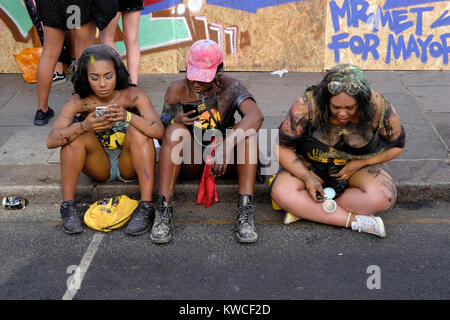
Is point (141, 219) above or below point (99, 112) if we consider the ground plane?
below

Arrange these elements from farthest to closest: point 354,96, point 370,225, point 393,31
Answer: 1. point 393,31
2. point 370,225
3. point 354,96

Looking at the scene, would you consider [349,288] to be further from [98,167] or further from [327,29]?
[327,29]

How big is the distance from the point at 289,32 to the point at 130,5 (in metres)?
1.99

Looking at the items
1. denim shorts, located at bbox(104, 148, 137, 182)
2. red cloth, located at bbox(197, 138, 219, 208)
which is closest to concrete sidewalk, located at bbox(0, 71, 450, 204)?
denim shorts, located at bbox(104, 148, 137, 182)

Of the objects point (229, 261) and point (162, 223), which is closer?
point (229, 261)

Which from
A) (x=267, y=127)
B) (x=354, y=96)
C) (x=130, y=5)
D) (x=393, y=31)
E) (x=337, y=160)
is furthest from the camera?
(x=393, y=31)

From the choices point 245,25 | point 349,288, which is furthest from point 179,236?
point 245,25

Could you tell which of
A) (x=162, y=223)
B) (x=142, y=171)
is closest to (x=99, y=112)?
(x=142, y=171)

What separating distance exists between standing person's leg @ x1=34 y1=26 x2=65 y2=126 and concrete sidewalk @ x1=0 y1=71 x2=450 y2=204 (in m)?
0.12

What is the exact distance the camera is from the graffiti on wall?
6383 mm

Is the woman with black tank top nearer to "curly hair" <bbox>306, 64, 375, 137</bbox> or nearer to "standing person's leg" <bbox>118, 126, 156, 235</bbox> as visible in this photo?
"curly hair" <bbox>306, 64, 375, 137</bbox>

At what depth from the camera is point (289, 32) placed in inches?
257

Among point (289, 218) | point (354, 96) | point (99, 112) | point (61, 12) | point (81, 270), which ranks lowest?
point (81, 270)

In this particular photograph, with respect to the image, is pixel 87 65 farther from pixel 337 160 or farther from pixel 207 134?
pixel 337 160
